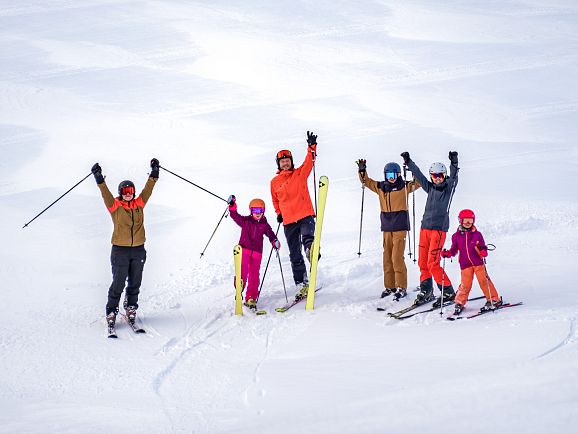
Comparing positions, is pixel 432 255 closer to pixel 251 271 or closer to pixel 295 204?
pixel 295 204

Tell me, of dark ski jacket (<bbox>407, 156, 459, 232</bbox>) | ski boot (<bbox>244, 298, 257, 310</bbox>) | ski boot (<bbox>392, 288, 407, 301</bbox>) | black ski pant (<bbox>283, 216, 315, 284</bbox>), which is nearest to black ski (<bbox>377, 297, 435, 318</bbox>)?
ski boot (<bbox>392, 288, 407, 301</bbox>)

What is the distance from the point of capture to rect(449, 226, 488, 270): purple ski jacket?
714cm

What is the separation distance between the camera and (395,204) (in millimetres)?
7773

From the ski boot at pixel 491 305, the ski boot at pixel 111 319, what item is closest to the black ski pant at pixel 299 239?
the ski boot at pixel 491 305

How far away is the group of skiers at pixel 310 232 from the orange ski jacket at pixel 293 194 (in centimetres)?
1

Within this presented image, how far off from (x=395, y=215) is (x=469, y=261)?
104cm

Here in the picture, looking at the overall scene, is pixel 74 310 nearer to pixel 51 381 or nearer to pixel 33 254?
pixel 51 381

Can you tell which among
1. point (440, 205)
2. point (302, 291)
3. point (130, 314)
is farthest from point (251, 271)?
point (440, 205)

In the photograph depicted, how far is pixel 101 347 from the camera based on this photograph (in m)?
6.67

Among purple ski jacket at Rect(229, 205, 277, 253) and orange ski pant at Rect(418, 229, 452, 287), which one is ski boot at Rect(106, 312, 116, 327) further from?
orange ski pant at Rect(418, 229, 452, 287)

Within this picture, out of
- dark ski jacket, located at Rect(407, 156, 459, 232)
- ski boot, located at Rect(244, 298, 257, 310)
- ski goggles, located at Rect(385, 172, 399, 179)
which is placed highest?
ski goggles, located at Rect(385, 172, 399, 179)

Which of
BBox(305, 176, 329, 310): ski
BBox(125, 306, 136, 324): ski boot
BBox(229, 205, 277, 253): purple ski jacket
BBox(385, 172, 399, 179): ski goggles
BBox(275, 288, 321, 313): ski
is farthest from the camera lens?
BBox(229, 205, 277, 253): purple ski jacket

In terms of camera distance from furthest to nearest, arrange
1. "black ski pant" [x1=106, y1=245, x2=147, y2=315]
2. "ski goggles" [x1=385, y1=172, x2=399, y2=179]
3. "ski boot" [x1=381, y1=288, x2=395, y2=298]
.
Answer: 1. "ski boot" [x1=381, y1=288, x2=395, y2=298]
2. "ski goggles" [x1=385, y1=172, x2=399, y2=179]
3. "black ski pant" [x1=106, y1=245, x2=147, y2=315]

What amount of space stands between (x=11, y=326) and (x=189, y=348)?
7.08ft
